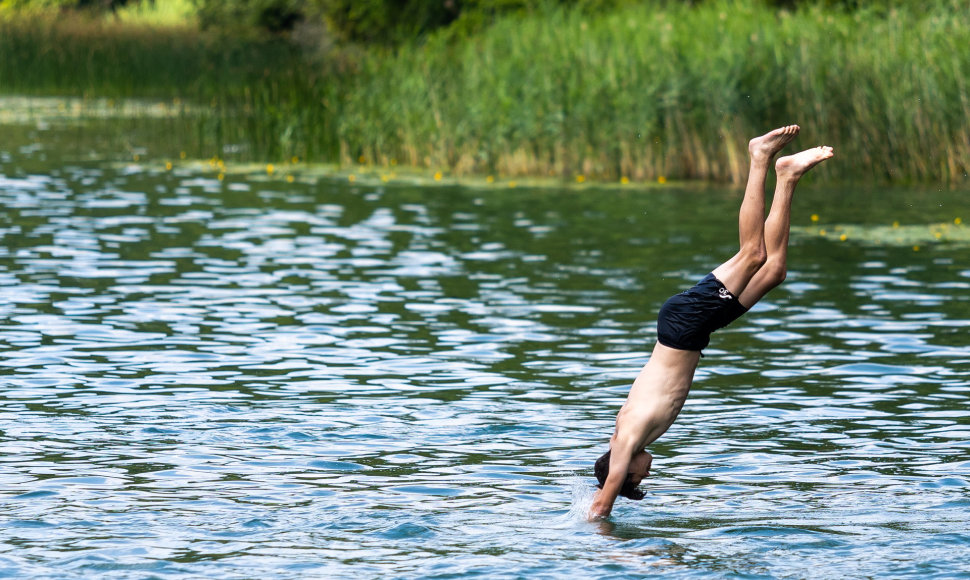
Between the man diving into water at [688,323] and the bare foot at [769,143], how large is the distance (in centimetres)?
10

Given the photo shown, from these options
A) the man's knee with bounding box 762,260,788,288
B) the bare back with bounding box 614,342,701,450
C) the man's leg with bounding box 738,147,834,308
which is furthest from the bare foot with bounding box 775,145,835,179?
the bare back with bounding box 614,342,701,450

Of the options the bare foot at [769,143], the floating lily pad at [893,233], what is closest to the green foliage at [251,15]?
the floating lily pad at [893,233]

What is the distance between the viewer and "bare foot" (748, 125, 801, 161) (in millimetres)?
7453

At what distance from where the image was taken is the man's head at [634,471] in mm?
7293

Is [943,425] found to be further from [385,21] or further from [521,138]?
[385,21]

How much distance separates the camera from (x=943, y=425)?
941cm

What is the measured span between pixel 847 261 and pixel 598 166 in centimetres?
777

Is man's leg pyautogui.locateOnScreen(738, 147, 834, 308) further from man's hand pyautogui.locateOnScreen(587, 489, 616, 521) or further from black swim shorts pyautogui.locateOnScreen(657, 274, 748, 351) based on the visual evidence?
man's hand pyautogui.locateOnScreen(587, 489, 616, 521)

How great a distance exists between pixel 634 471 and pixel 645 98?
52.1 feet

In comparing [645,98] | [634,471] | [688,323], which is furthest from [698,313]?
[645,98]

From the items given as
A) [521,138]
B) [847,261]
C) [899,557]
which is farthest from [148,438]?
[521,138]

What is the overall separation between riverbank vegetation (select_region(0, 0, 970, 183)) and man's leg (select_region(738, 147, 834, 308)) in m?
14.9

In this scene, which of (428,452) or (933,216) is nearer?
(428,452)

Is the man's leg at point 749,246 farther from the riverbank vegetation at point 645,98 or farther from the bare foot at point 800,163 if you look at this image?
the riverbank vegetation at point 645,98
